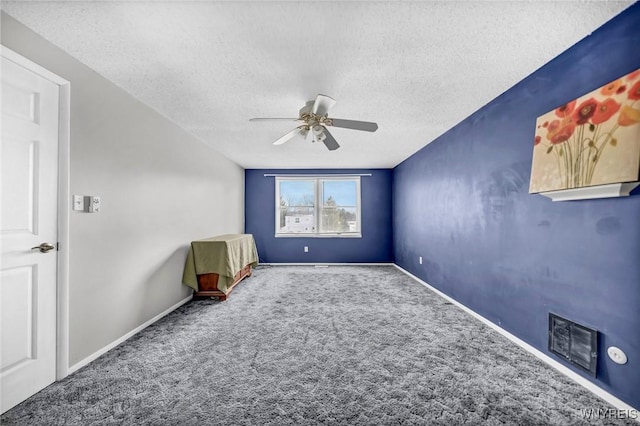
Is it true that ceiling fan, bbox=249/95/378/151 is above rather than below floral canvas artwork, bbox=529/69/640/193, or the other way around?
above

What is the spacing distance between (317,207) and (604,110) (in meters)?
A: 4.90

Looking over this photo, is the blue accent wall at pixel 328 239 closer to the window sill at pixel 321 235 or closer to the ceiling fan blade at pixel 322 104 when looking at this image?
the window sill at pixel 321 235

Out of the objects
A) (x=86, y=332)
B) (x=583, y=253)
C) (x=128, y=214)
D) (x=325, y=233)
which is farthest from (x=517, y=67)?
(x=325, y=233)

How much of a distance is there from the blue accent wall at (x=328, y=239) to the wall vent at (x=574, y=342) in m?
4.15

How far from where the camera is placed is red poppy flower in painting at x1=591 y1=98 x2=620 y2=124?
1442 millimetres

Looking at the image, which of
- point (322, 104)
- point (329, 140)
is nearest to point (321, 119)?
point (322, 104)

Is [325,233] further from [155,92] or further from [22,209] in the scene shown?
[22,209]

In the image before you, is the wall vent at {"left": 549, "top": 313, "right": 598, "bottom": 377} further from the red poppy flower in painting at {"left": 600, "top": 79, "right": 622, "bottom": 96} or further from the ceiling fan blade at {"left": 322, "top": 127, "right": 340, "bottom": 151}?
the ceiling fan blade at {"left": 322, "top": 127, "right": 340, "bottom": 151}

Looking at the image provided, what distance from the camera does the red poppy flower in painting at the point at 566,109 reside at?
169 centimetres

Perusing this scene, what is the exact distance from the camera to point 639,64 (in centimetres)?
140

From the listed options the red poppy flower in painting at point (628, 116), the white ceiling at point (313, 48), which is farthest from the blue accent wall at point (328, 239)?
the red poppy flower in painting at point (628, 116)

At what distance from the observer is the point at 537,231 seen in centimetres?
203

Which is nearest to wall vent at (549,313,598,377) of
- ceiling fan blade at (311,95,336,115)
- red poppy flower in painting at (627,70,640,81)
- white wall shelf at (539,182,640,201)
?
white wall shelf at (539,182,640,201)

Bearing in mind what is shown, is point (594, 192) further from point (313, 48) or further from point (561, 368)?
point (313, 48)
